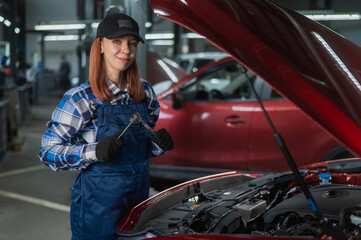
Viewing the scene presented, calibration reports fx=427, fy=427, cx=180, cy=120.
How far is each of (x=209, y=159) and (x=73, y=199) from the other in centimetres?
284

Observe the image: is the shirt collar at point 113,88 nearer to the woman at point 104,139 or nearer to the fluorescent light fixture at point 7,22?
the woman at point 104,139

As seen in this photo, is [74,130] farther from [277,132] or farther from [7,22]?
[7,22]

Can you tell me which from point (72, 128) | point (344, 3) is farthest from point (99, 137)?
point (344, 3)

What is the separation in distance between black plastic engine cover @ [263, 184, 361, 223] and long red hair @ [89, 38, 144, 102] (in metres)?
0.88

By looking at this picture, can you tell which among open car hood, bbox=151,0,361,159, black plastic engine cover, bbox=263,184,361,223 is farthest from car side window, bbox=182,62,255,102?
open car hood, bbox=151,0,361,159

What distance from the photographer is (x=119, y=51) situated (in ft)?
6.78

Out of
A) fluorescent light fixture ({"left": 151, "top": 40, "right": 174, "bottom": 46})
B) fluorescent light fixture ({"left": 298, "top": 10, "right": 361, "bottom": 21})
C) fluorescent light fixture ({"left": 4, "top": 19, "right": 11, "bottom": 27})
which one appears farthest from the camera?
fluorescent light fixture ({"left": 151, "top": 40, "right": 174, "bottom": 46})

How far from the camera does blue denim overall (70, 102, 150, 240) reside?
198cm

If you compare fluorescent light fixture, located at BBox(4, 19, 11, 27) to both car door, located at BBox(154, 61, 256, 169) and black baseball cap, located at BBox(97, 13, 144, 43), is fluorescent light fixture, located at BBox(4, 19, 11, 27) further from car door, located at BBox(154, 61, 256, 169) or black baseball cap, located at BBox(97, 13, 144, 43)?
black baseball cap, located at BBox(97, 13, 144, 43)

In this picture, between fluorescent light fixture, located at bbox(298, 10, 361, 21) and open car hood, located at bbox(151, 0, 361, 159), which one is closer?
open car hood, located at bbox(151, 0, 361, 159)

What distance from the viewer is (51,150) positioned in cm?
200

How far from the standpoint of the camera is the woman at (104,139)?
1983 mm

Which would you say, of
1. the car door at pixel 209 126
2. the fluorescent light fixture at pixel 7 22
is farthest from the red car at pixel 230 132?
the fluorescent light fixture at pixel 7 22

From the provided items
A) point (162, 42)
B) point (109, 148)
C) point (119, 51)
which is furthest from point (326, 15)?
point (162, 42)
